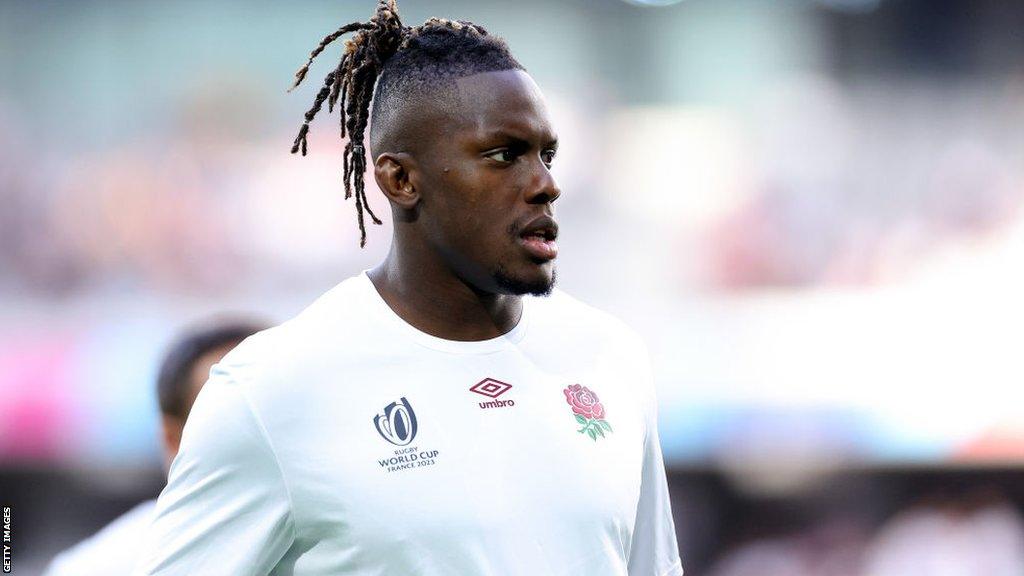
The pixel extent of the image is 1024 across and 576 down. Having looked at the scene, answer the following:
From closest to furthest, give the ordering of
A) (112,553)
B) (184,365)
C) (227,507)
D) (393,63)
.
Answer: (227,507) < (393,63) < (112,553) < (184,365)

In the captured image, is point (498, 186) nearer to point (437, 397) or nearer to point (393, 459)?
point (437, 397)

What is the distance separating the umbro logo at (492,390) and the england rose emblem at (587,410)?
→ 0.40ft

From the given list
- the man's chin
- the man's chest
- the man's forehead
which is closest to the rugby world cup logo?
the man's chest

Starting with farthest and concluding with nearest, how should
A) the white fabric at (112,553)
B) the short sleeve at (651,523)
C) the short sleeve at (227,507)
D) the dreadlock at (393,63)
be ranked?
the white fabric at (112,553) < the short sleeve at (651,523) < the dreadlock at (393,63) < the short sleeve at (227,507)

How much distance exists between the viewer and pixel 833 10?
650 centimetres

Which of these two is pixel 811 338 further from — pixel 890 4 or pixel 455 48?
pixel 455 48

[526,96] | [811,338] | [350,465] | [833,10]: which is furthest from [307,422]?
[833,10]

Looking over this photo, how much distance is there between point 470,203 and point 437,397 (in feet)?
1.13

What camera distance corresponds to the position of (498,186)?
7.39 feet

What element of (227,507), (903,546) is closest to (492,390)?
(227,507)

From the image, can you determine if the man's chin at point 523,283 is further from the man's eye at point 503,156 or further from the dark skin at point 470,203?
the man's eye at point 503,156

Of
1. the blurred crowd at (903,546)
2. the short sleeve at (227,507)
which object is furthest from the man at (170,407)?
the blurred crowd at (903,546)

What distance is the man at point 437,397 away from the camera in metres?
2.09

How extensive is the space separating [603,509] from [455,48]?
884 millimetres
